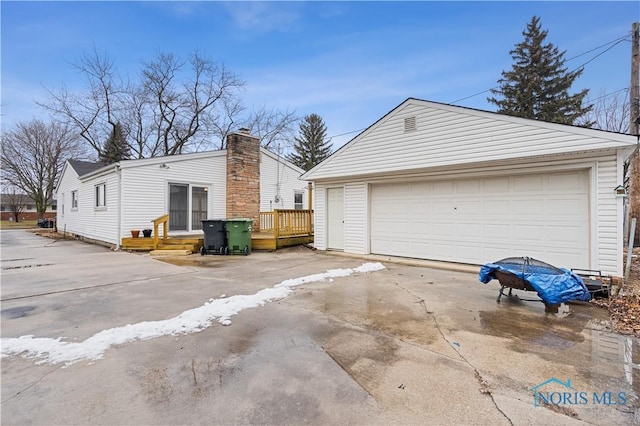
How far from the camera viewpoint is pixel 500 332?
139 inches

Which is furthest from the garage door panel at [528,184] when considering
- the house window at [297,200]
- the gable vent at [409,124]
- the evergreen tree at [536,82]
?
the evergreen tree at [536,82]

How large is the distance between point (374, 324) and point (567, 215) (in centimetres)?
539

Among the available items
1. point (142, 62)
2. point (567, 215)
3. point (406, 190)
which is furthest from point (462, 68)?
point (142, 62)

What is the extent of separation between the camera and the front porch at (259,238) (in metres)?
10.3

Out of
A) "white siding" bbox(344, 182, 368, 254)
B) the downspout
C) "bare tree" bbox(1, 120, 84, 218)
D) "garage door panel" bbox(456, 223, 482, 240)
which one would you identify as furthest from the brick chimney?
"bare tree" bbox(1, 120, 84, 218)

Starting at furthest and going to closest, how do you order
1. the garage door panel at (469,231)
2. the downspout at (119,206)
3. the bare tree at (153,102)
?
1. the bare tree at (153,102)
2. the downspout at (119,206)
3. the garage door panel at (469,231)

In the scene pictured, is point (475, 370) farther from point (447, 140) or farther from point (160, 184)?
Answer: point (160, 184)

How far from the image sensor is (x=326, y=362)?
9.05 ft

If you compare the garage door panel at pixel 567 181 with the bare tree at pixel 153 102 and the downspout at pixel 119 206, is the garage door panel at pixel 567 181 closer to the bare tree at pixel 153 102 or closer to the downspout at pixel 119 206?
the downspout at pixel 119 206

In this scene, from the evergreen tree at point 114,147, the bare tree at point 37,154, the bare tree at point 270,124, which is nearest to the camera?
the evergreen tree at point 114,147

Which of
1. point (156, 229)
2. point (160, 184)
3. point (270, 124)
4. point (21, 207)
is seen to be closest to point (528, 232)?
point (156, 229)

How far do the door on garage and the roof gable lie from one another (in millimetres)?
769

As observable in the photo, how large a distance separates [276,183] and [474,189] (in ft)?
30.1

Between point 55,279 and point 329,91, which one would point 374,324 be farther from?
point 329,91
